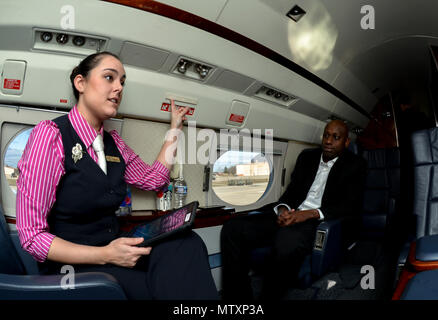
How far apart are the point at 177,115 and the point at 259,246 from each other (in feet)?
4.64

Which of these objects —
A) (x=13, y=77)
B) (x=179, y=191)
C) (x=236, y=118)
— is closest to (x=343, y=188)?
(x=236, y=118)

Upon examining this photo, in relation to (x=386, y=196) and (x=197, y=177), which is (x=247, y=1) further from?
(x=386, y=196)

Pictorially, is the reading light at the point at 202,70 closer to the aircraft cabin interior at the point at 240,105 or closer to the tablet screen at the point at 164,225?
the aircraft cabin interior at the point at 240,105

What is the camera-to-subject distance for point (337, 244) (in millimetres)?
2369

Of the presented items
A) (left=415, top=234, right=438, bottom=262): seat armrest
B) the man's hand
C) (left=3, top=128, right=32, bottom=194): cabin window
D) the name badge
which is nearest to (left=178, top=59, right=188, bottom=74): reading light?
the name badge

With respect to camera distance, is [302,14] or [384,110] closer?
[302,14]

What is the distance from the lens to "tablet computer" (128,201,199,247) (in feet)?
3.75

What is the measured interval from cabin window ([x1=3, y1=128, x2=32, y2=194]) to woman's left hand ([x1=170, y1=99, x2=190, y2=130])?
41.4 inches

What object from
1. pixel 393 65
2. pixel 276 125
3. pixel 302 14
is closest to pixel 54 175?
pixel 302 14

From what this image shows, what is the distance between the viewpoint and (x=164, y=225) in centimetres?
129

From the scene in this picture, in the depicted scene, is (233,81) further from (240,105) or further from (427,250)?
(427,250)

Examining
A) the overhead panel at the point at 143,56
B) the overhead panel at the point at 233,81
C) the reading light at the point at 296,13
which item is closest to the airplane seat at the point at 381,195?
the overhead panel at the point at 233,81

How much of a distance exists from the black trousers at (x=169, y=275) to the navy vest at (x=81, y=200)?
0.54 feet
